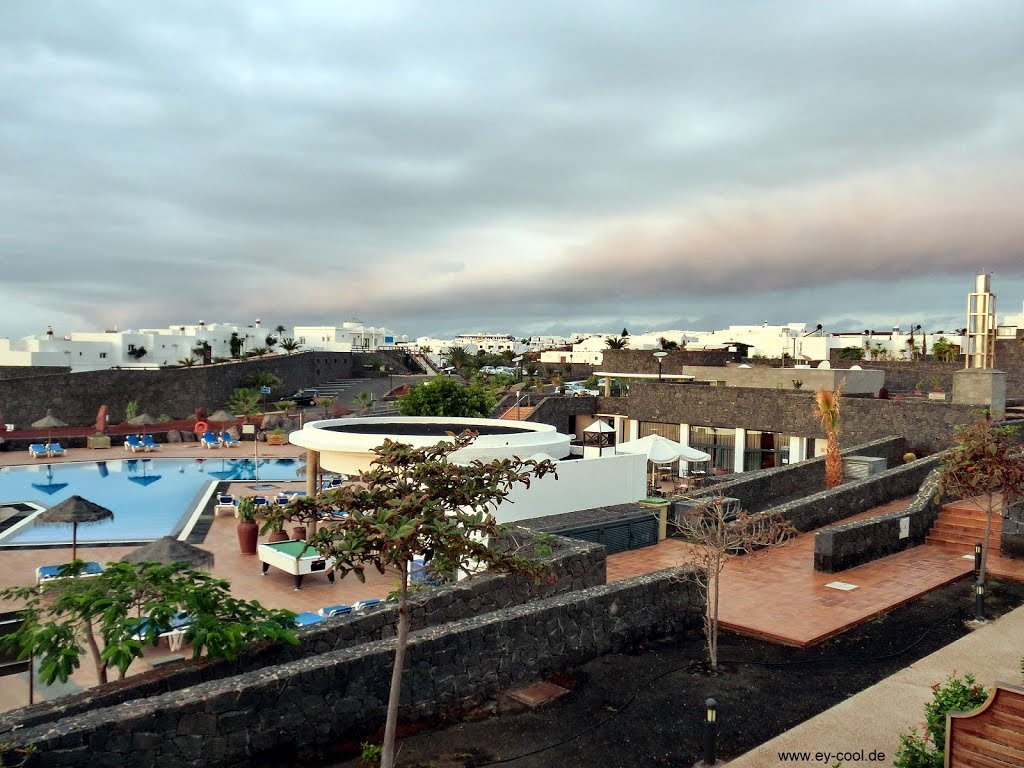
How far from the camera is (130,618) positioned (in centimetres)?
762

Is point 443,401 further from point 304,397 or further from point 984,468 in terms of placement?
point 304,397

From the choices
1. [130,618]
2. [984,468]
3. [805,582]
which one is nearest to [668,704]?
[130,618]

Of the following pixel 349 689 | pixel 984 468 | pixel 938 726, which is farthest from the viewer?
pixel 984 468

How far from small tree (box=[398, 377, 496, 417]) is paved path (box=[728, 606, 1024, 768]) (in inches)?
903

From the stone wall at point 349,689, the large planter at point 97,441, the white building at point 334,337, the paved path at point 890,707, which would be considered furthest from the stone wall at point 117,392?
the white building at point 334,337

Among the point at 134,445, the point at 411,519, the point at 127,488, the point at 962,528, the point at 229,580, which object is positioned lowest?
the point at 127,488

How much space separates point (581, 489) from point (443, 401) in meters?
15.5

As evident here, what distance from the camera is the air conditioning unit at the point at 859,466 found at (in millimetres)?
21781

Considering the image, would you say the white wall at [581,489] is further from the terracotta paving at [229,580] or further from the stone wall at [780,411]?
the stone wall at [780,411]

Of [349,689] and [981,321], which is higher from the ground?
[981,321]

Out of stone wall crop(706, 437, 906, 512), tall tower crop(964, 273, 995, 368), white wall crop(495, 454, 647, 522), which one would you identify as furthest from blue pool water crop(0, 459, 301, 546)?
tall tower crop(964, 273, 995, 368)

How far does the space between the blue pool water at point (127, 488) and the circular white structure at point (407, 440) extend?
4784mm

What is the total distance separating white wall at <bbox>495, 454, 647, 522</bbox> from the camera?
1540cm

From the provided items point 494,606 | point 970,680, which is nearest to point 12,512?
point 494,606
